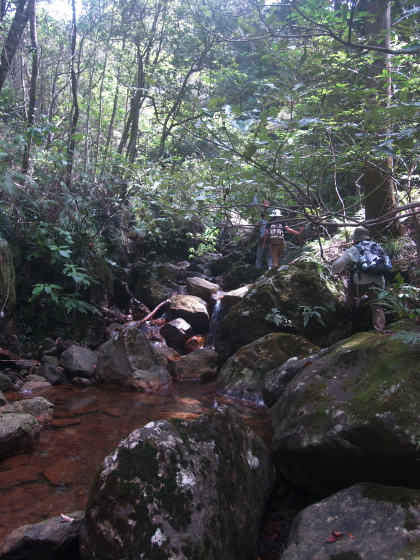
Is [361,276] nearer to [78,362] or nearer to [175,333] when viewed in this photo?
[175,333]

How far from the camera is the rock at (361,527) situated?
226 centimetres

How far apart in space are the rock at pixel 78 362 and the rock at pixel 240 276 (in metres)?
5.77

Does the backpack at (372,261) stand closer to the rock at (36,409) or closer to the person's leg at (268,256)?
the person's leg at (268,256)

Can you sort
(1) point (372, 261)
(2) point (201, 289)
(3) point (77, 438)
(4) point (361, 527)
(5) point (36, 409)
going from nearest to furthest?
(4) point (361, 527), (3) point (77, 438), (5) point (36, 409), (1) point (372, 261), (2) point (201, 289)

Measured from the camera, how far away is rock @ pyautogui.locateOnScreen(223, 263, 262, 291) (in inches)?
492

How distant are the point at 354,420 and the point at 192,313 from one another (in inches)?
293

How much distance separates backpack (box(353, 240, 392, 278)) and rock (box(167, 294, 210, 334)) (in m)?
4.69

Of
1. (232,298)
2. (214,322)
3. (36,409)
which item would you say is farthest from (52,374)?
(232,298)

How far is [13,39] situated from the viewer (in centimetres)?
916

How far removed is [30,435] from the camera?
461 centimetres

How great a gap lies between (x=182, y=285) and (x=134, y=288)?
62.7 inches

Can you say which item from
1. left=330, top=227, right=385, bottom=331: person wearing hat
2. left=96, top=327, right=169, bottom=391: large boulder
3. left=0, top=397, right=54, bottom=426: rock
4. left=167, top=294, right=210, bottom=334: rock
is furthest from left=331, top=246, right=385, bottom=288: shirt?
left=0, top=397, right=54, bottom=426: rock

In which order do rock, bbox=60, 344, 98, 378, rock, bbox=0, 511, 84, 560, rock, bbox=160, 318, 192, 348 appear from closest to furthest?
1. rock, bbox=0, 511, 84, 560
2. rock, bbox=60, 344, 98, 378
3. rock, bbox=160, 318, 192, 348

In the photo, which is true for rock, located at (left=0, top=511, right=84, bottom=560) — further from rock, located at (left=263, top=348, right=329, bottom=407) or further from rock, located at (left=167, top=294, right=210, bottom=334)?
rock, located at (left=167, top=294, right=210, bottom=334)
